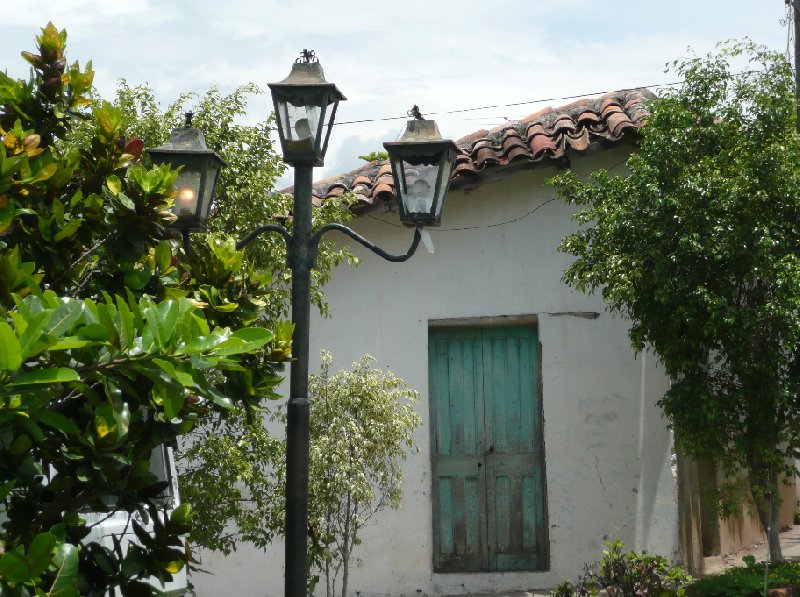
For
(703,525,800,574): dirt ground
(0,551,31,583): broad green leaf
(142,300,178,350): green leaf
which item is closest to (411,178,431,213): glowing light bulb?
(142,300,178,350): green leaf

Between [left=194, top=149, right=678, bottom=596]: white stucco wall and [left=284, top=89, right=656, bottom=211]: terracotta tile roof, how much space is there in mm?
284

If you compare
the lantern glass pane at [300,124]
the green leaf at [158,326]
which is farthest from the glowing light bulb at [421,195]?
the green leaf at [158,326]

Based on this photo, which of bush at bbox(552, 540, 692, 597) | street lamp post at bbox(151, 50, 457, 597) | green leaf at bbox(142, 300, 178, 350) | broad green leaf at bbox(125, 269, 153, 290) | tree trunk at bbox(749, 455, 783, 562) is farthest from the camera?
tree trunk at bbox(749, 455, 783, 562)

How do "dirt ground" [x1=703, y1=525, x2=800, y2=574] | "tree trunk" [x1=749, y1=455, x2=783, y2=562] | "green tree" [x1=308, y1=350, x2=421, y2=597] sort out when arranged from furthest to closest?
"dirt ground" [x1=703, y1=525, x2=800, y2=574]
"tree trunk" [x1=749, y1=455, x2=783, y2=562]
"green tree" [x1=308, y1=350, x2=421, y2=597]

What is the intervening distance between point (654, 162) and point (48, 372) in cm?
647

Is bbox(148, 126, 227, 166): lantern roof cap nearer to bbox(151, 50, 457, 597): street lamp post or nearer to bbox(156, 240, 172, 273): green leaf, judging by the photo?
bbox(151, 50, 457, 597): street lamp post

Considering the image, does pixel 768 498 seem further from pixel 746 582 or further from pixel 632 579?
pixel 632 579

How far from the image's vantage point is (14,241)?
3738 mm

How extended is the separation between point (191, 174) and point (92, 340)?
3.38m

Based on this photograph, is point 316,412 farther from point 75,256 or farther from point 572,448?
point 75,256

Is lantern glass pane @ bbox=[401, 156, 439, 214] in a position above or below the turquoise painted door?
above

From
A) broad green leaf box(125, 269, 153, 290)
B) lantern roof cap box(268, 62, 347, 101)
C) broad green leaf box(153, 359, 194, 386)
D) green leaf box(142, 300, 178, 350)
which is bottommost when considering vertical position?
broad green leaf box(153, 359, 194, 386)

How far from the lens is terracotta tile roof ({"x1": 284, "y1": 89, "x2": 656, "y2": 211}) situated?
382 inches

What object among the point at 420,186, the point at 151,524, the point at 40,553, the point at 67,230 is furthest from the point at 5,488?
the point at 420,186
